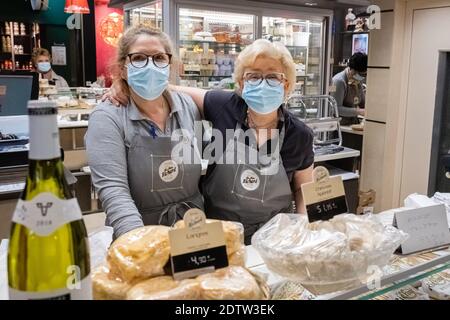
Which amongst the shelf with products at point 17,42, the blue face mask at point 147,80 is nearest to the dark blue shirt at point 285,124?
the blue face mask at point 147,80

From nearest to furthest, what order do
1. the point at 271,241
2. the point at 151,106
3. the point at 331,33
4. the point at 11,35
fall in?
the point at 271,241
the point at 151,106
the point at 331,33
the point at 11,35

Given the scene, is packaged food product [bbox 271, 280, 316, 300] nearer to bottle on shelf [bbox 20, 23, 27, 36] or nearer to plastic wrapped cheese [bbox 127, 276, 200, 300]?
plastic wrapped cheese [bbox 127, 276, 200, 300]

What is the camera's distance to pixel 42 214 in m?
0.68

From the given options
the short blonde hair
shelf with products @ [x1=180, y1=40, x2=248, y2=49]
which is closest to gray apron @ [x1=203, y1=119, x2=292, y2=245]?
the short blonde hair

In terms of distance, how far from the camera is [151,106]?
66.2 inches

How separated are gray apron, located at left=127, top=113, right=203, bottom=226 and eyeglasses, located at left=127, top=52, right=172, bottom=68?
0.24 m

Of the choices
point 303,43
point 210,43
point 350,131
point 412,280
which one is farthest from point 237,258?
point 303,43

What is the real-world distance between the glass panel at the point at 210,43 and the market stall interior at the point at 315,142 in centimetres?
2

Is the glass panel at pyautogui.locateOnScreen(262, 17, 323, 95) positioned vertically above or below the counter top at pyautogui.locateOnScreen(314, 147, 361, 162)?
above

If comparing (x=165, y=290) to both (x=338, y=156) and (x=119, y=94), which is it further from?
(x=338, y=156)

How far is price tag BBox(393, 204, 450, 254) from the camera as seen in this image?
1.22 meters
